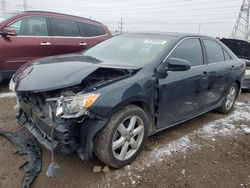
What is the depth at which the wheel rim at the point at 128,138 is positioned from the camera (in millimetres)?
2900

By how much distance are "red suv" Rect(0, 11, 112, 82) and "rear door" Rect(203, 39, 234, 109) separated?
3460 millimetres

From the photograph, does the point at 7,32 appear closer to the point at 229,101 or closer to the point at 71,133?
→ the point at 71,133

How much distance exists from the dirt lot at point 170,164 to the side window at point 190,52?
113cm

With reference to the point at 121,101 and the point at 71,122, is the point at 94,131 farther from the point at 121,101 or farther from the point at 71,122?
the point at 121,101

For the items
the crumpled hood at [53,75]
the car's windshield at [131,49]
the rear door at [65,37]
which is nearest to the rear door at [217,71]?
the car's windshield at [131,49]

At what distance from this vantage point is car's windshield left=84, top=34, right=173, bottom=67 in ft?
11.3

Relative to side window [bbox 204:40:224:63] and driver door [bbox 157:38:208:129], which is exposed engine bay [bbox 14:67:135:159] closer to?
driver door [bbox 157:38:208:129]

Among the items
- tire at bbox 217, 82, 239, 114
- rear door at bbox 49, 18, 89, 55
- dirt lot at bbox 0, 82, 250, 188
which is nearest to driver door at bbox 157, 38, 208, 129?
dirt lot at bbox 0, 82, 250, 188

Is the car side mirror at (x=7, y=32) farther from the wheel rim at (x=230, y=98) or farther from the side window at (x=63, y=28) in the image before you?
the wheel rim at (x=230, y=98)

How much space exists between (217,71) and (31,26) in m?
4.11

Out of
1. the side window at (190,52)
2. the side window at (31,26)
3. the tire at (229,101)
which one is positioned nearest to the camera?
the side window at (190,52)

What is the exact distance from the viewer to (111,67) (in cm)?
307

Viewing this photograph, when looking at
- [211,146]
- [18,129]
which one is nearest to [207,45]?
[211,146]

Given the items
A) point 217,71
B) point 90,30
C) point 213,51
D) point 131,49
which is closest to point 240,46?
point 213,51
